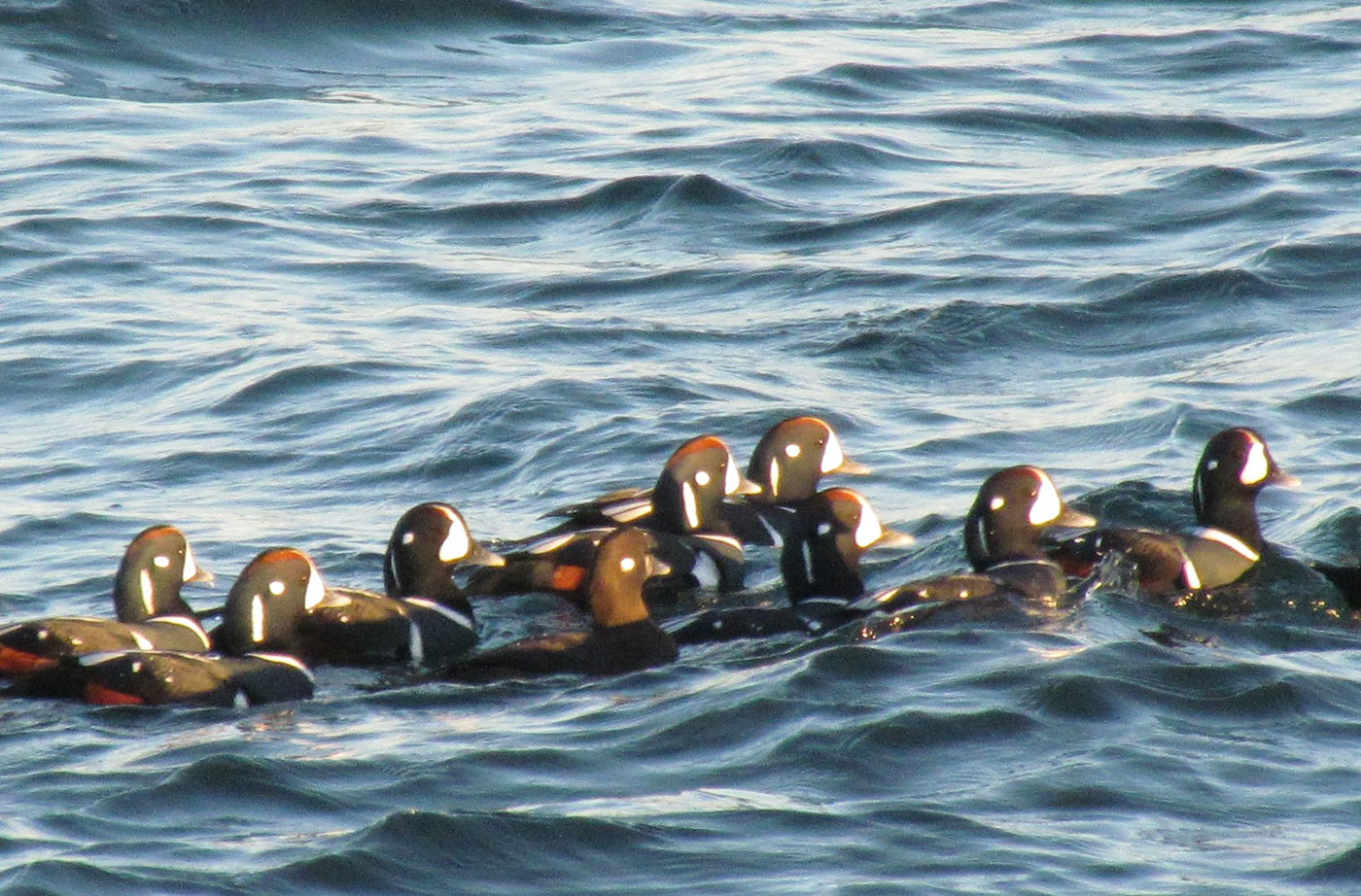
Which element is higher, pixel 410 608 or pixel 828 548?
pixel 828 548

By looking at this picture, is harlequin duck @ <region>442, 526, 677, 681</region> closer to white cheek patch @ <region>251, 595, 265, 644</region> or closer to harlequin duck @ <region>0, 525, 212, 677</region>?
white cheek patch @ <region>251, 595, 265, 644</region>

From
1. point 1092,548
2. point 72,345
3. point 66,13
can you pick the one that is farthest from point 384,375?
point 66,13

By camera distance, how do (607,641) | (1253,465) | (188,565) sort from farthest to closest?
(1253,465), (188,565), (607,641)

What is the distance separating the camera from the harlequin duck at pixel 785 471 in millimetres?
10695

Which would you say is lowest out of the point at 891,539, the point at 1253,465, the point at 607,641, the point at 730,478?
the point at 607,641

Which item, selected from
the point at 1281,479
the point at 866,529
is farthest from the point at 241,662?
the point at 1281,479

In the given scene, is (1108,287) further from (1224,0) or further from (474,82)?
(1224,0)

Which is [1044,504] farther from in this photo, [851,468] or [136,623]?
[136,623]

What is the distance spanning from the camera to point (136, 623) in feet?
27.9

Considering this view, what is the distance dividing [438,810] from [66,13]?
1651 centimetres

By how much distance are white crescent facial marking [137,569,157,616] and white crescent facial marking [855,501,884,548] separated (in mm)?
2742

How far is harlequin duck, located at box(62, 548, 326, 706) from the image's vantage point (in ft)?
25.0

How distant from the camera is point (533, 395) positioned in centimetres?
1226

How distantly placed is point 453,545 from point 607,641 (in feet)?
3.80
